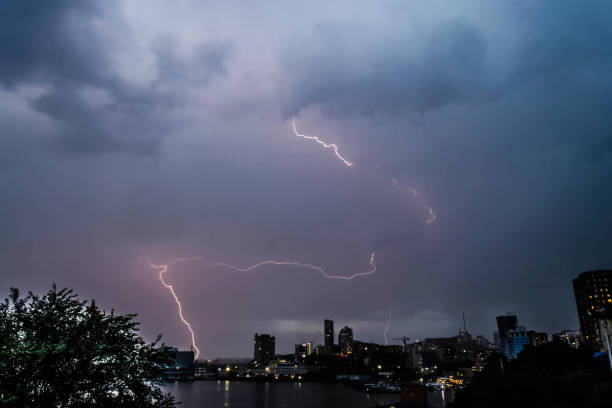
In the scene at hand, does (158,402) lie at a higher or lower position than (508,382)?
higher

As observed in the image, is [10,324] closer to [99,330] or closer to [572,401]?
[99,330]

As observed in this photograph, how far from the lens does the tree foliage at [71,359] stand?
10562mm

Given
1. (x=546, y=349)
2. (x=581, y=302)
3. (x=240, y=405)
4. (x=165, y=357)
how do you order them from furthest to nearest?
1. (x=581, y=302)
2. (x=240, y=405)
3. (x=546, y=349)
4. (x=165, y=357)

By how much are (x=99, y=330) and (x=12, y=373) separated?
2.75m

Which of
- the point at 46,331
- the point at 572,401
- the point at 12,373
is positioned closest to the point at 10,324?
the point at 46,331

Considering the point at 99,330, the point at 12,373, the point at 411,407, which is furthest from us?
the point at 411,407

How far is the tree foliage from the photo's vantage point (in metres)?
10.6

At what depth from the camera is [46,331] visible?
12.0 metres

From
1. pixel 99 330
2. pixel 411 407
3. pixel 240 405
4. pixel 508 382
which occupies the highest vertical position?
pixel 99 330

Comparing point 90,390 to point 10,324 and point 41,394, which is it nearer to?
point 41,394

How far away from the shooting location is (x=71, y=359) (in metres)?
11.9

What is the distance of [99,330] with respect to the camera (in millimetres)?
13016

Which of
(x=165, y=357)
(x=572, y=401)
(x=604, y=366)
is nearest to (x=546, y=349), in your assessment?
(x=604, y=366)

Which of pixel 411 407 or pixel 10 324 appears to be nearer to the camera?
pixel 10 324
